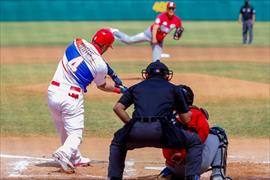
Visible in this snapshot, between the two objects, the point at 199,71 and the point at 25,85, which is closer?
the point at 25,85

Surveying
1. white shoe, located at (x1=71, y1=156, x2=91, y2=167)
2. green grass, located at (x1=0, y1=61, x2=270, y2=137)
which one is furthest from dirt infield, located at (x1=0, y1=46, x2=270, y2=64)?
white shoe, located at (x1=71, y1=156, x2=91, y2=167)

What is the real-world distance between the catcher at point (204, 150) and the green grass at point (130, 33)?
25.1m

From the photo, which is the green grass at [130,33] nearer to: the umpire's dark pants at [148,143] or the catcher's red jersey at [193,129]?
the catcher's red jersey at [193,129]

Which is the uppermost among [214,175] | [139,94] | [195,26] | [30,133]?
Result: [139,94]

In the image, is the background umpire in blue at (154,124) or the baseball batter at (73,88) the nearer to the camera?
the background umpire in blue at (154,124)

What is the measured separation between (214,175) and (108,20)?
4366 cm

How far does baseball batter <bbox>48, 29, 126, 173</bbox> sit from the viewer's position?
8.41 meters

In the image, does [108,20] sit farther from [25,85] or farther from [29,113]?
[29,113]

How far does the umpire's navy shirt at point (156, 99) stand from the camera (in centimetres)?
663

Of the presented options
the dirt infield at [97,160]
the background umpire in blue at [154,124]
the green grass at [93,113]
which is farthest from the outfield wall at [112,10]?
the background umpire in blue at [154,124]

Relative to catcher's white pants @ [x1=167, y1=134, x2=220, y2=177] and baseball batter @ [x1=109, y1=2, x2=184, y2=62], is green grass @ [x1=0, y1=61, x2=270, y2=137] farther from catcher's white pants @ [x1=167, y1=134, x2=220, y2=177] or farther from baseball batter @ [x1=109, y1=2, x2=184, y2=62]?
catcher's white pants @ [x1=167, y1=134, x2=220, y2=177]

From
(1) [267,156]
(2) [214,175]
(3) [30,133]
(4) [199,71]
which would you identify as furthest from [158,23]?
(2) [214,175]

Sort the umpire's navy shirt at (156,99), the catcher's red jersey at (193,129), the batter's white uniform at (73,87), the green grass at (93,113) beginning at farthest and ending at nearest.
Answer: the green grass at (93,113) → the batter's white uniform at (73,87) → the catcher's red jersey at (193,129) → the umpire's navy shirt at (156,99)

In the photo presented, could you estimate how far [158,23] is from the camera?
1827cm
